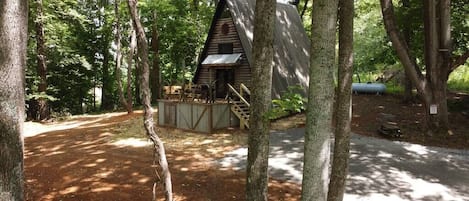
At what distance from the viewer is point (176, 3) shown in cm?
2445

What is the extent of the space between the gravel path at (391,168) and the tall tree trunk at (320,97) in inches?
144

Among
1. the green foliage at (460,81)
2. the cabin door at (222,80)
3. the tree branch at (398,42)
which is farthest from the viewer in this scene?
the green foliage at (460,81)

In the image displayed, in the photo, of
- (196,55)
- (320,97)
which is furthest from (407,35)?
(196,55)

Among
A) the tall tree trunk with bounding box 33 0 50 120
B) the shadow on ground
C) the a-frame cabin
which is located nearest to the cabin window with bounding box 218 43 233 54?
the a-frame cabin

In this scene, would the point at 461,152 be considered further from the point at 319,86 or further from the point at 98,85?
the point at 98,85

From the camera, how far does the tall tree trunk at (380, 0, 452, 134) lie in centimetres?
1255

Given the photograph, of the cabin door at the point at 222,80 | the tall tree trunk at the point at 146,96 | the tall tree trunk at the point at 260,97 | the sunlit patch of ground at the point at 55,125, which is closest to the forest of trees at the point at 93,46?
the sunlit patch of ground at the point at 55,125

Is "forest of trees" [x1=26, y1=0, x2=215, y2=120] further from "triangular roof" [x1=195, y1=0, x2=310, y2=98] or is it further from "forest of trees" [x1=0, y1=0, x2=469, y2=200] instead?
"triangular roof" [x1=195, y1=0, x2=310, y2=98]

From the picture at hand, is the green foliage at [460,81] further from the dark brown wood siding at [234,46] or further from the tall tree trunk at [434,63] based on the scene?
the dark brown wood siding at [234,46]

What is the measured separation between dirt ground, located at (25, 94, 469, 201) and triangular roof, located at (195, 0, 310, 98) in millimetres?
2568

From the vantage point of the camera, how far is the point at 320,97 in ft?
13.4

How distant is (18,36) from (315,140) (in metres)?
3.90

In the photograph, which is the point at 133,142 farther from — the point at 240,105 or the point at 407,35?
the point at 407,35

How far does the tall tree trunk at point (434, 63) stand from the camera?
1255 cm
